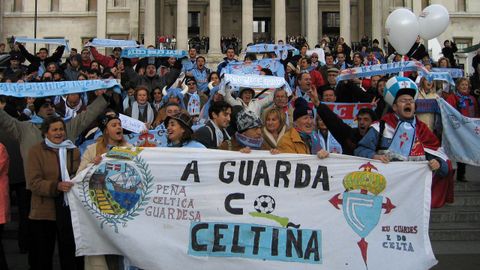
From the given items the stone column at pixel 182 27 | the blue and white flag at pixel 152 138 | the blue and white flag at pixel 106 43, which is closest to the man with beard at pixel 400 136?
the blue and white flag at pixel 152 138

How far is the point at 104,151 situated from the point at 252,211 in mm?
1854

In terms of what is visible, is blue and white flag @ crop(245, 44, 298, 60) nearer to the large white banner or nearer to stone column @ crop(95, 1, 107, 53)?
the large white banner

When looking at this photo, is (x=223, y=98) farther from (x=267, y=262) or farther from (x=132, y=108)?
(x=267, y=262)

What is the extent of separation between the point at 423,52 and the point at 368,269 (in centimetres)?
1254

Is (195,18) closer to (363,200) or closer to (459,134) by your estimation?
(459,134)

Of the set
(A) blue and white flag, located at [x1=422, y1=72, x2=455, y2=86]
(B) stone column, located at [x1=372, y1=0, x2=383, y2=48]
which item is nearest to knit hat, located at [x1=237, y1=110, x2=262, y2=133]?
(A) blue and white flag, located at [x1=422, y1=72, x2=455, y2=86]

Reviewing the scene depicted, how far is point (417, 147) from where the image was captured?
642 centimetres

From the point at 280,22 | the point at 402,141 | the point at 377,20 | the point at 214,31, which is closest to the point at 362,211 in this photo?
the point at 402,141

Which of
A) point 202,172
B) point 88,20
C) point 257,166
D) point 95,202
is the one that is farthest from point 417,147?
point 88,20

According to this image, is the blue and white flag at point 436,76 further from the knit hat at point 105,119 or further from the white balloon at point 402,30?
the knit hat at point 105,119

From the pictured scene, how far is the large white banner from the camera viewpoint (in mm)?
6070

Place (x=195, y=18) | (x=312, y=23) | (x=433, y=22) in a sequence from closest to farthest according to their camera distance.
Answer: (x=433, y=22) → (x=312, y=23) → (x=195, y=18)

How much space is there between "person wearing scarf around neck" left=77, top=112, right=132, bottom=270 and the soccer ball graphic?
1657 mm

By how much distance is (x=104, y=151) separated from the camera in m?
6.54
